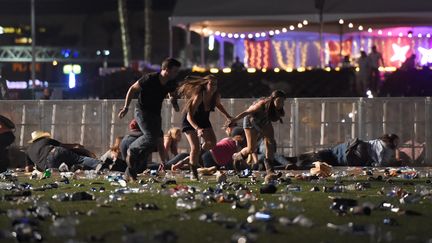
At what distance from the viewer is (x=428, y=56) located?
114 ft

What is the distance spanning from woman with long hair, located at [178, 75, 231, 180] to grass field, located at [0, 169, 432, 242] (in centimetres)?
241

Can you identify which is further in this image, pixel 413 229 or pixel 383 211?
pixel 383 211

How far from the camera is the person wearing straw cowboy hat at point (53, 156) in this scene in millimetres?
19000

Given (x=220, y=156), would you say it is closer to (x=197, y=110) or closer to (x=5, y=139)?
(x=197, y=110)

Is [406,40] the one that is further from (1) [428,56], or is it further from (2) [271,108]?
(2) [271,108]

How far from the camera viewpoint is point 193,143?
1611 centimetres

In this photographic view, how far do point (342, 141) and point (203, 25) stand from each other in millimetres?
12860

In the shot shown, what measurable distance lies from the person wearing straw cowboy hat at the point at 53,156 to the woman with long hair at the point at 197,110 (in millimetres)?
3315

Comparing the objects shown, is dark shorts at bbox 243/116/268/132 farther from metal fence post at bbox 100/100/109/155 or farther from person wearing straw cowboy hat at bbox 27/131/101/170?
metal fence post at bbox 100/100/109/155

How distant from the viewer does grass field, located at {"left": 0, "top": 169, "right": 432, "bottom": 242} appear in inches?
343

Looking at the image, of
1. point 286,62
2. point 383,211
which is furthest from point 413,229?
point 286,62

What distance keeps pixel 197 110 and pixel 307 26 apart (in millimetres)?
19031

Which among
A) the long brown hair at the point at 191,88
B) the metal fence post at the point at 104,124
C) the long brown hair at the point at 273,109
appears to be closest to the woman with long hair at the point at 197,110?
the long brown hair at the point at 191,88

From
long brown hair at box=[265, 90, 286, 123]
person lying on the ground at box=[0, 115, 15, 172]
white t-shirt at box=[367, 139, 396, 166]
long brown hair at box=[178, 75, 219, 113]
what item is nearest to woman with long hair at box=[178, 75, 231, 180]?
long brown hair at box=[178, 75, 219, 113]
